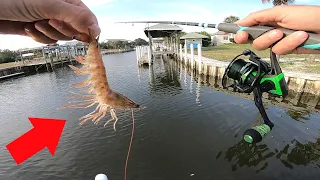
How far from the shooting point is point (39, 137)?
2967mm

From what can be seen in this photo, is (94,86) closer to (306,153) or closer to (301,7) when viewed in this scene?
(301,7)

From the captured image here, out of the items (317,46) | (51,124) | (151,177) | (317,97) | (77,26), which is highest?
(77,26)

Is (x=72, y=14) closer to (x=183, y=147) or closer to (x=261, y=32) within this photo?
(x=261, y=32)

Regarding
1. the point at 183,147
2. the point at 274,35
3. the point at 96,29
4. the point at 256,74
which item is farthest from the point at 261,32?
the point at 183,147

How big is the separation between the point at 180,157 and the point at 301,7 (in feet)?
24.2

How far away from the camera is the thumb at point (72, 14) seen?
5.62ft

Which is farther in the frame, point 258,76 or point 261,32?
point 258,76

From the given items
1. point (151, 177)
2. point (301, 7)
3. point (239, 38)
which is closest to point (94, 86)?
point (239, 38)

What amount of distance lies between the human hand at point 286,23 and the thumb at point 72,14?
152 cm

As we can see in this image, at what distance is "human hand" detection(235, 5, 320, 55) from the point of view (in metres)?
1.78

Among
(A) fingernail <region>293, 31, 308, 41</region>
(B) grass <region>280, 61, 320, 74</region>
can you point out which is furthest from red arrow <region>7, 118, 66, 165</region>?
(B) grass <region>280, 61, 320, 74</region>

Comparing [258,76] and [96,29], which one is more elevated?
[96,29]

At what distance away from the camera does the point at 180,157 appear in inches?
331

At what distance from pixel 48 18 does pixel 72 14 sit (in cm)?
26
